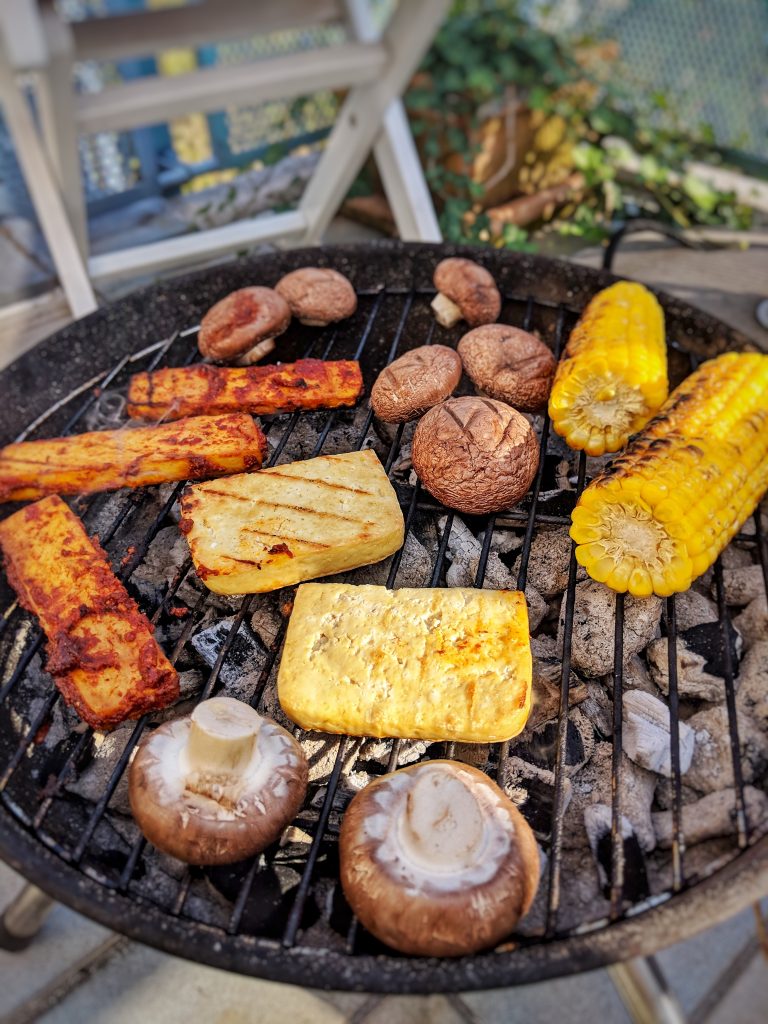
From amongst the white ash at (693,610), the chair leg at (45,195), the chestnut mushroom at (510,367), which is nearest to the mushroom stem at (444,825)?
the white ash at (693,610)

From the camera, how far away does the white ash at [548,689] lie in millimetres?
2131

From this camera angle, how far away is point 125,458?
2.48 metres

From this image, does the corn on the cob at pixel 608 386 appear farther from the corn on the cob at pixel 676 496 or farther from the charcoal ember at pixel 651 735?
the charcoal ember at pixel 651 735

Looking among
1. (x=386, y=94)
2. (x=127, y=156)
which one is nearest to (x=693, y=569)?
(x=386, y=94)

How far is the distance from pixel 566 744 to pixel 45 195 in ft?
11.0

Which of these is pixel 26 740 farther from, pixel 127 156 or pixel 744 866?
pixel 127 156

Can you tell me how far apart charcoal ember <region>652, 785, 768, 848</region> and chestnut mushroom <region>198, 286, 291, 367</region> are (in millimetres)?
1962

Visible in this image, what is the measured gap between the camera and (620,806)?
6.43 feet

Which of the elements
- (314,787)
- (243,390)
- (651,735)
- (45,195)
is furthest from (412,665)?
(45,195)

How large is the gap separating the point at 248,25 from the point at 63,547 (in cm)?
323

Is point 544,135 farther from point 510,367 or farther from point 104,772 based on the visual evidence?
point 104,772

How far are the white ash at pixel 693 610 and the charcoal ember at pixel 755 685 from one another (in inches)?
5.4

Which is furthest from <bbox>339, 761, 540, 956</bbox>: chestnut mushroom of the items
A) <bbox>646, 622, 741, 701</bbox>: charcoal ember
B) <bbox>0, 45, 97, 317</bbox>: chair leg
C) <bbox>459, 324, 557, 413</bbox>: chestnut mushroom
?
<bbox>0, 45, 97, 317</bbox>: chair leg

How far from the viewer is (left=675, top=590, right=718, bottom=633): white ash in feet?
7.64
